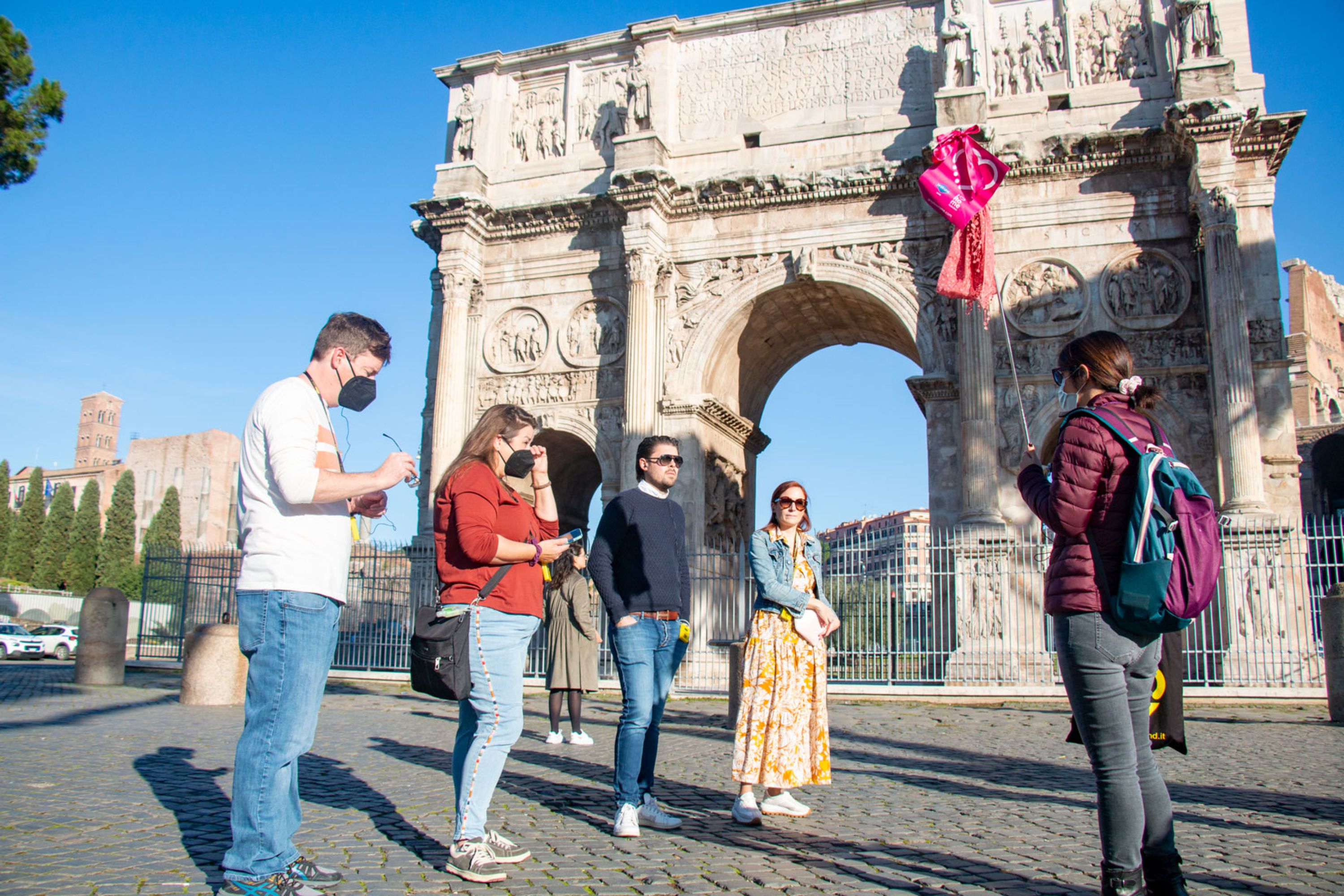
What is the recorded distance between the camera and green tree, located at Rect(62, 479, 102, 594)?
50812 mm

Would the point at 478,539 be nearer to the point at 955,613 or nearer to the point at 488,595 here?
the point at 488,595

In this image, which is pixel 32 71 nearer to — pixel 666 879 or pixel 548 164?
pixel 548 164

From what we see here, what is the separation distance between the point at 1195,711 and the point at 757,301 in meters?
9.57

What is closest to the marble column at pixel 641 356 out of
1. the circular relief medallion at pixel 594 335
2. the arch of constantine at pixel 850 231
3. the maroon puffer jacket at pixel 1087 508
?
the arch of constantine at pixel 850 231

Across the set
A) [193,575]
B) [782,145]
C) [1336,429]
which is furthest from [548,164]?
[1336,429]

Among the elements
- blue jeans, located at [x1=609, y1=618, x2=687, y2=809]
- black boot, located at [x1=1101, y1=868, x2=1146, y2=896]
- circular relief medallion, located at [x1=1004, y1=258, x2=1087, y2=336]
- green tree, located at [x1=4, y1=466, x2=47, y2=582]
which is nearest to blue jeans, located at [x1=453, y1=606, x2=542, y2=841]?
blue jeans, located at [x1=609, y1=618, x2=687, y2=809]

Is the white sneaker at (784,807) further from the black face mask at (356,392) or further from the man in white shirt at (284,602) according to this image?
the black face mask at (356,392)

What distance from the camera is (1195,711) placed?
11039 mm

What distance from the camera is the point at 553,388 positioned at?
18.7 meters

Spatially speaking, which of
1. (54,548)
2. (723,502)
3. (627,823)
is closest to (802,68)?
(723,502)

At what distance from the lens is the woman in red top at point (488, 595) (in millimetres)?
3801

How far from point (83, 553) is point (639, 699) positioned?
5546 centimetres

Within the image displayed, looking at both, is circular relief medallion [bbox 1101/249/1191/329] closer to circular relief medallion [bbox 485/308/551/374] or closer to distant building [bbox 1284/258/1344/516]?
circular relief medallion [bbox 485/308/551/374]

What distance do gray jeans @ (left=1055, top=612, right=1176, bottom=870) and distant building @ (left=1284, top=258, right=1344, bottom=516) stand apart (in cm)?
3412
